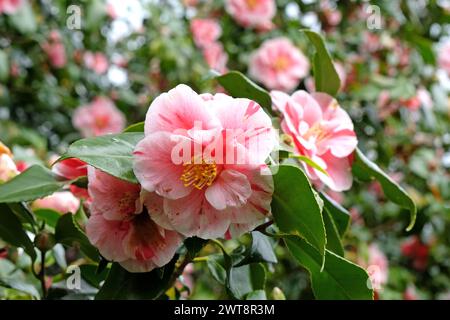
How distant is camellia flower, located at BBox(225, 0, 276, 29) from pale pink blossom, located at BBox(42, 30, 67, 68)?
0.59 meters

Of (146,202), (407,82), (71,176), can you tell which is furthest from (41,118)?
(146,202)

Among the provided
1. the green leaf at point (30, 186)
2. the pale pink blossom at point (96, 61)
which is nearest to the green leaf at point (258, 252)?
the green leaf at point (30, 186)

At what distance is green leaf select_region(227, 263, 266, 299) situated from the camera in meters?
0.74

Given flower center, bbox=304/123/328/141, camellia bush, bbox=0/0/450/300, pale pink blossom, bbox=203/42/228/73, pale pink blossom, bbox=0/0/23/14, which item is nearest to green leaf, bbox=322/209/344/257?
camellia bush, bbox=0/0/450/300

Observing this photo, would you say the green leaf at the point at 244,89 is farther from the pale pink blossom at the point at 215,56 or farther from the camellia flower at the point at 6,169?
the pale pink blossom at the point at 215,56

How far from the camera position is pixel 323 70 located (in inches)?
34.4

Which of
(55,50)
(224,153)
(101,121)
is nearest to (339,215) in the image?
(224,153)

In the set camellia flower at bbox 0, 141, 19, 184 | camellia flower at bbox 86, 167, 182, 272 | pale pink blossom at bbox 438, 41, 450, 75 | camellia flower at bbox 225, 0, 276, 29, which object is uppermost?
camellia flower at bbox 86, 167, 182, 272

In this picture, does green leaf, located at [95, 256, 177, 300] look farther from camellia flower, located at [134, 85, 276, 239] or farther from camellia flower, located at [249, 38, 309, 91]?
camellia flower, located at [249, 38, 309, 91]

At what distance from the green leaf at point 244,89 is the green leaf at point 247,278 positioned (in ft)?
0.65

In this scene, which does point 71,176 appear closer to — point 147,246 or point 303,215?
point 147,246

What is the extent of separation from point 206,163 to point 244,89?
23 cm

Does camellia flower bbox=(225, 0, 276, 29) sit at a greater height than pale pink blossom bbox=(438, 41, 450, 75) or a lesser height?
greater

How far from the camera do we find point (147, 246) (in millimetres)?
626
